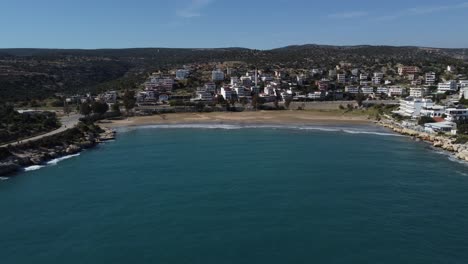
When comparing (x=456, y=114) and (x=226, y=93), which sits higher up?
(x=456, y=114)

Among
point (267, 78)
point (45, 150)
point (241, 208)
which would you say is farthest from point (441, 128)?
point (267, 78)

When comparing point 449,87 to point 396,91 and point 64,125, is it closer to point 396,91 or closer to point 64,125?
point 396,91

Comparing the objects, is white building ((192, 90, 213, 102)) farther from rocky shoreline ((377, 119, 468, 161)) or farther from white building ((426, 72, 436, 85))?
white building ((426, 72, 436, 85))

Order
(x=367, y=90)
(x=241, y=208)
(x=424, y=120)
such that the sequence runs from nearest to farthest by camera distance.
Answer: (x=241, y=208), (x=424, y=120), (x=367, y=90)

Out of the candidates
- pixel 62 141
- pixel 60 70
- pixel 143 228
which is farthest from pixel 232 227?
pixel 60 70

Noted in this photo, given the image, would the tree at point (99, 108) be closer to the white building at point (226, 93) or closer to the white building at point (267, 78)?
the white building at point (226, 93)

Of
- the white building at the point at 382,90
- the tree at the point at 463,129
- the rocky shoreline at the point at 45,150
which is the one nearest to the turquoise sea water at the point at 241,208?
the rocky shoreline at the point at 45,150
